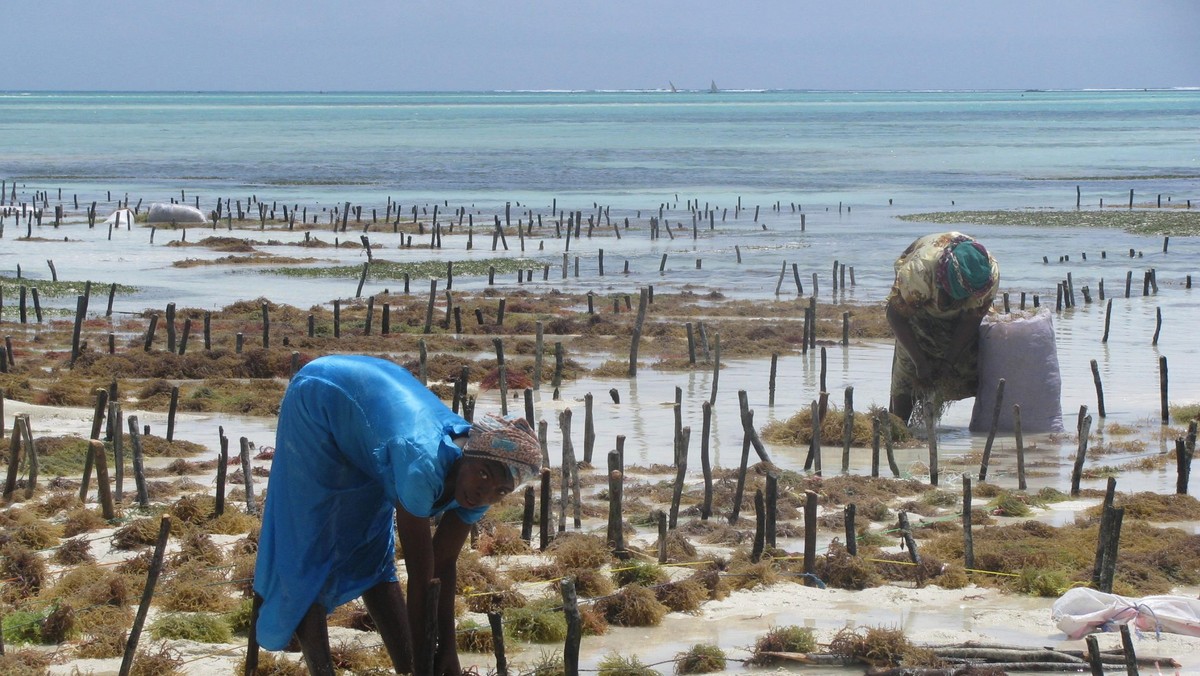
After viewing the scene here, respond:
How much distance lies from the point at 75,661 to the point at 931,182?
55.8 metres

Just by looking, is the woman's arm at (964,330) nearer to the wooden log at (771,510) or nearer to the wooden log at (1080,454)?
the wooden log at (1080,454)

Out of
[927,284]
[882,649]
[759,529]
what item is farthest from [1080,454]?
[882,649]

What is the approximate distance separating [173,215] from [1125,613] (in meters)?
36.7

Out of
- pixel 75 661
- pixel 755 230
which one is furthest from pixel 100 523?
pixel 755 230

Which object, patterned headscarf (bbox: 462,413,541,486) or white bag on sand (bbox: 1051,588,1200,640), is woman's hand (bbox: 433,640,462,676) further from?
white bag on sand (bbox: 1051,588,1200,640)

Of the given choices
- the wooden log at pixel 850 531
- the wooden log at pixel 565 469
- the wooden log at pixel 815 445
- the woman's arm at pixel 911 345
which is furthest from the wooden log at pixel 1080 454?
the wooden log at pixel 565 469

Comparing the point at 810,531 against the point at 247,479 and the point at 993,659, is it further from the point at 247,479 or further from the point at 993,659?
the point at 247,479

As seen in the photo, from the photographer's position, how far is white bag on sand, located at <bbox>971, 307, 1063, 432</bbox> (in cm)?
1402

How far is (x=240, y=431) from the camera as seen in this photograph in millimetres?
14383

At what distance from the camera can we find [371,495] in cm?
550

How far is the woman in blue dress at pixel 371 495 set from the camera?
16.4 ft

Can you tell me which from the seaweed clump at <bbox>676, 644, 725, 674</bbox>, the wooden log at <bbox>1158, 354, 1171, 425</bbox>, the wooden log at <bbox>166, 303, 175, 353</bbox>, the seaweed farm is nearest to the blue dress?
the seaweed farm

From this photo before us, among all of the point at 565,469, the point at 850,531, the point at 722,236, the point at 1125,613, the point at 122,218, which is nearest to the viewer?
the point at 1125,613

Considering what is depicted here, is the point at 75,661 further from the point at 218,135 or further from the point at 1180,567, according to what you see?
the point at 218,135
